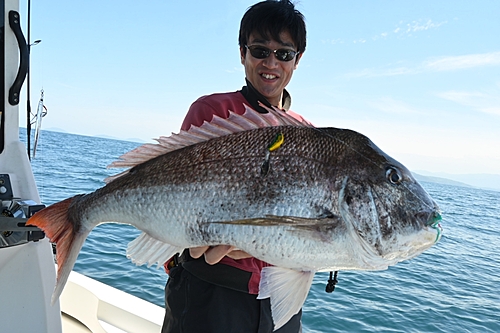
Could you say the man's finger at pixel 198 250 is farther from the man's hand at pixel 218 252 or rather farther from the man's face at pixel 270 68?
the man's face at pixel 270 68

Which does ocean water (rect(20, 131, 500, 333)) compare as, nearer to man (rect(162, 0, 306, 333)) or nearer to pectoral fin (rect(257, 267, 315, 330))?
man (rect(162, 0, 306, 333))

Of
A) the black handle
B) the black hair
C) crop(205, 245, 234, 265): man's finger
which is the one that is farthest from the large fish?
the black handle

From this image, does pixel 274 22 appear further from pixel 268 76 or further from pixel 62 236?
pixel 62 236

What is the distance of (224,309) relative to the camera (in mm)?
1953

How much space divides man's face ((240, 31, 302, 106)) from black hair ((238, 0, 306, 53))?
0.11 ft

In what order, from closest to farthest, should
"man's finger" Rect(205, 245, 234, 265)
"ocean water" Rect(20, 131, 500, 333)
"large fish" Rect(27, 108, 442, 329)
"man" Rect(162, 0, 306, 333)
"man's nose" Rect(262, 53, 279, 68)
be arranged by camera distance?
"large fish" Rect(27, 108, 442, 329)
"man's finger" Rect(205, 245, 234, 265)
"man" Rect(162, 0, 306, 333)
"man's nose" Rect(262, 53, 279, 68)
"ocean water" Rect(20, 131, 500, 333)

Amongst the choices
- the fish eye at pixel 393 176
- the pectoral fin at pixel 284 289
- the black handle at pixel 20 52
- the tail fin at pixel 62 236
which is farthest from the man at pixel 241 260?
the black handle at pixel 20 52

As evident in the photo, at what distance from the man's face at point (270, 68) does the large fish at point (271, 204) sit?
0.62 m

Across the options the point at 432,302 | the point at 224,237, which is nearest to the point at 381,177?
the point at 224,237

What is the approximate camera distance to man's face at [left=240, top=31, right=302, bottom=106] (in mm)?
2230

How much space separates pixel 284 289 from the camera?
60.6 inches

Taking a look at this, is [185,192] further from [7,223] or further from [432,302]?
[432,302]

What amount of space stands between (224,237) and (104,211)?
568 mm

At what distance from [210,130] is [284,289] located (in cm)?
75
